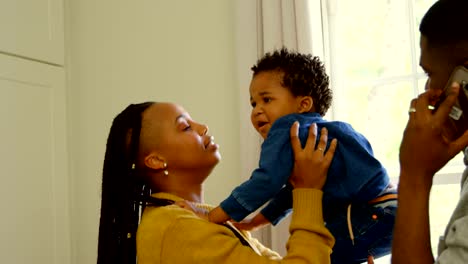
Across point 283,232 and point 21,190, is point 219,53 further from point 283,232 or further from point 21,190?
point 21,190

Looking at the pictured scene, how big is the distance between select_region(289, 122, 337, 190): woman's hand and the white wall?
3.83 ft

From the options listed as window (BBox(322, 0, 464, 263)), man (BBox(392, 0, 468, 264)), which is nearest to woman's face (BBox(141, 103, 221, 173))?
man (BBox(392, 0, 468, 264))

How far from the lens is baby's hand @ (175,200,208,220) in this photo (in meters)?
1.40

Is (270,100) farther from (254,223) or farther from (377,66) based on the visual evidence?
(377,66)

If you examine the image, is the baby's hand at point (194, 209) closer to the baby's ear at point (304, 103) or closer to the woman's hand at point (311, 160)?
the woman's hand at point (311, 160)

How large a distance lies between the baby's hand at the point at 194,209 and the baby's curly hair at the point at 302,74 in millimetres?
432

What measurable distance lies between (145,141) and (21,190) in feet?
4.50

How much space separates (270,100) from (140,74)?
150 centimetres

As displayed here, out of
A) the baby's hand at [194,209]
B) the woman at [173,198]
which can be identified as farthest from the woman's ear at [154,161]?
the baby's hand at [194,209]

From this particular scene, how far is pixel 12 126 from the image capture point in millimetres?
2533

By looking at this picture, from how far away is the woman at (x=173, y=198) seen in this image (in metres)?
1.22

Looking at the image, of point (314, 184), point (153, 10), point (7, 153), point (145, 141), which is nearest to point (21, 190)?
point (7, 153)

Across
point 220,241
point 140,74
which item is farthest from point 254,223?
point 140,74

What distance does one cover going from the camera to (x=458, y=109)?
96 cm
